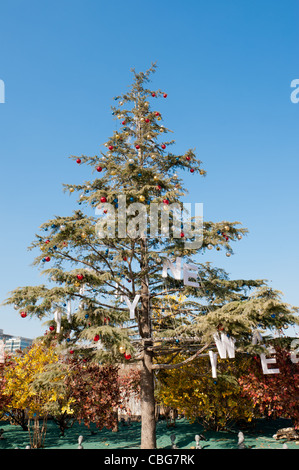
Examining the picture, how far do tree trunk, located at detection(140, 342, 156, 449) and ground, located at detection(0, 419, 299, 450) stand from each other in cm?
244

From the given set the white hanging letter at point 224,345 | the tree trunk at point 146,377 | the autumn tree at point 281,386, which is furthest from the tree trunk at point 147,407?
the white hanging letter at point 224,345

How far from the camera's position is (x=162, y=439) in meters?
15.1

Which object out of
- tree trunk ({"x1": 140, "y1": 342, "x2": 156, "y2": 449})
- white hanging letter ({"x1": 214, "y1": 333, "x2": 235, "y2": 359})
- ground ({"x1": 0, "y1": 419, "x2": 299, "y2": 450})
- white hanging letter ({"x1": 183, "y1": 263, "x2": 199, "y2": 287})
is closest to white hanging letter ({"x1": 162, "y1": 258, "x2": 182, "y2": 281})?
white hanging letter ({"x1": 183, "y1": 263, "x2": 199, "y2": 287})

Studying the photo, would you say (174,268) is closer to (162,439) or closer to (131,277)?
(131,277)

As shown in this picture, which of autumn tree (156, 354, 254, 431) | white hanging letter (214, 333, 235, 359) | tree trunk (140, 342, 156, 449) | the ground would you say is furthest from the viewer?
autumn tree (156, 354, 254, 431)

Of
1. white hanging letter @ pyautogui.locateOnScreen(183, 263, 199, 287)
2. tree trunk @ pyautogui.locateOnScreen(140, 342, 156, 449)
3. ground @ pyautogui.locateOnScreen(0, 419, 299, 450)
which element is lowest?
ground @ pyautogui.locateOnScreen(0, 419, 299, 450)

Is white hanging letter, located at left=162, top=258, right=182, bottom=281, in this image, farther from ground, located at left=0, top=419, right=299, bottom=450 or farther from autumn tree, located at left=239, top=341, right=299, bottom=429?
ground, located at left=0, top=419, right=299, bottom=450

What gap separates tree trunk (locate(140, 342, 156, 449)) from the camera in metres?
11.1

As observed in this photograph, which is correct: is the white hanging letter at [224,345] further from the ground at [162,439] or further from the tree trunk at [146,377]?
the ground at [162,439]

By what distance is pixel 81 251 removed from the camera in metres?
12.4

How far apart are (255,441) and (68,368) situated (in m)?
8.34

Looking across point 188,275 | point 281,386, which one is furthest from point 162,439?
point 188,275

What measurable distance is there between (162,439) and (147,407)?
495cm
